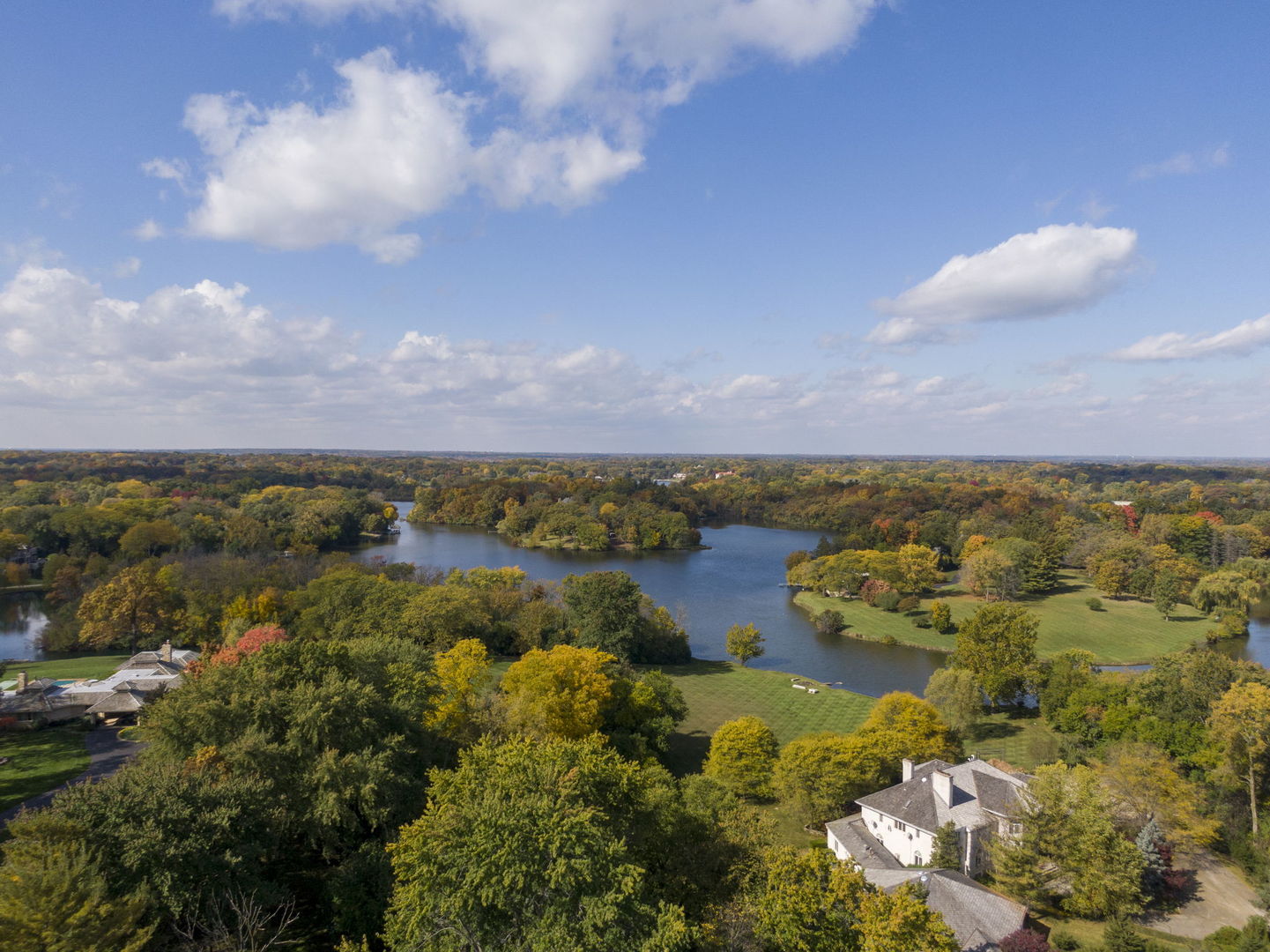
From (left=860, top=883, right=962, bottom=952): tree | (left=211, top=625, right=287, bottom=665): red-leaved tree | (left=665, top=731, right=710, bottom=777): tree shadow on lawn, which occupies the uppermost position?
(left=860, top=883, right=962, bottom=952): tree

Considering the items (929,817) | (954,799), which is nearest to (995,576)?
(954,799)

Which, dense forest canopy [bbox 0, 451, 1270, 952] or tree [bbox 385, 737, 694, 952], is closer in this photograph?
tree [bbox 385, 737, 694, 952]

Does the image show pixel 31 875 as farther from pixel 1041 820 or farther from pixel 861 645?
pixel 861 645

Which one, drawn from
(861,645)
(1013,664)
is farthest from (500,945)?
(861,645)

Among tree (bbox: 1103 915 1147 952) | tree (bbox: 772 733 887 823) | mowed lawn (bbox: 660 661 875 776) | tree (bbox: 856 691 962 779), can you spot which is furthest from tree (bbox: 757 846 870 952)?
mowed lawn (bbox: 660 661 875 776)

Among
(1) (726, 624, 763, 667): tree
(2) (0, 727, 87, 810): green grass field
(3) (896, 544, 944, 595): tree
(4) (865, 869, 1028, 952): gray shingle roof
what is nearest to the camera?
(4) (865, 869, 1028, 952): gray shingle roof

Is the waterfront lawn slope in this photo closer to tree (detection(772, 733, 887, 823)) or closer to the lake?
the lake

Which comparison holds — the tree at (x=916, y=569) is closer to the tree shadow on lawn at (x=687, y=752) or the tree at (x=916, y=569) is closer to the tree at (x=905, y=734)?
the tree at (x=905, y=734)
